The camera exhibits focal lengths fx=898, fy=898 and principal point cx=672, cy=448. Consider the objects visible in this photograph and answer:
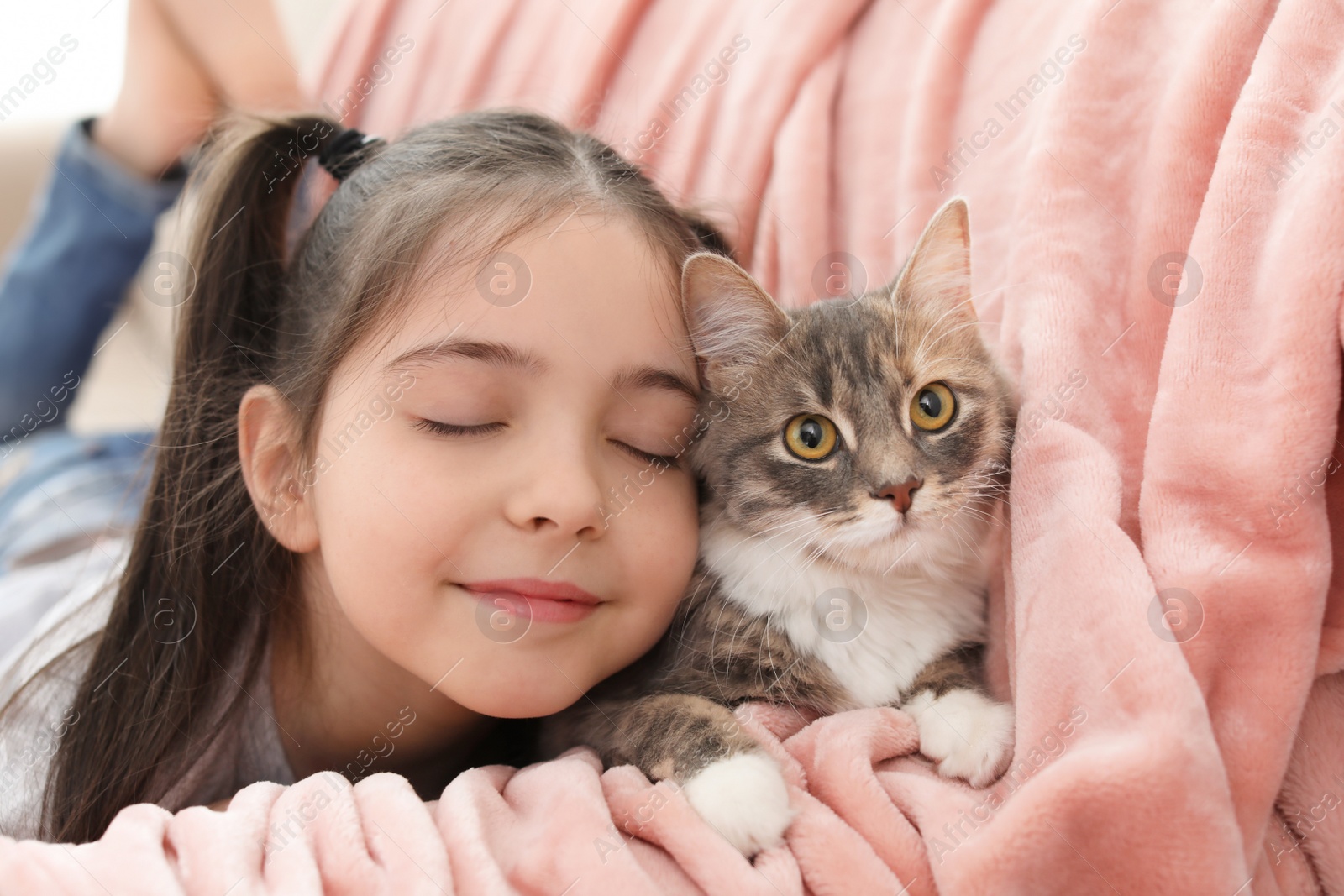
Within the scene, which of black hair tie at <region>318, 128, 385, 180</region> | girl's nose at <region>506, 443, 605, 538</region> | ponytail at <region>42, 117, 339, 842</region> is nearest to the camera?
girl's nose at <region>506, 443, 605, 538</region>

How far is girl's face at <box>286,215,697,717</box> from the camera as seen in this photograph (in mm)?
1168

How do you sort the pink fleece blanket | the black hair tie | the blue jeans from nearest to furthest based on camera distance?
the pink fleece blanket, the black hair tie, the blue jeans

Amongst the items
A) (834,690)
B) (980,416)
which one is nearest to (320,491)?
(834,690)

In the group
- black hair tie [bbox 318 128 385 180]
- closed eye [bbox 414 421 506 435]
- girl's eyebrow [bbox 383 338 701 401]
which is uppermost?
black hair tie [bbox 318 128 385 180]

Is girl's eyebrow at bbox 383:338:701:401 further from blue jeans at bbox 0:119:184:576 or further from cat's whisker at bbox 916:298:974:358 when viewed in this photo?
blue jeans at bbox 0:119:184:576

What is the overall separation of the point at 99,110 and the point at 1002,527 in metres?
2.54

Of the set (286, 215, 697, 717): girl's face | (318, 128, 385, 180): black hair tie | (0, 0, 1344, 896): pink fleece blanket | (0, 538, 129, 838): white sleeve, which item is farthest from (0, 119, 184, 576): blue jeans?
(0, 0, 1344, 896): pink fleece blanket

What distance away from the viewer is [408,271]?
4.15 ft

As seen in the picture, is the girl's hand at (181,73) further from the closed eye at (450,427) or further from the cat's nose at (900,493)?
the cat's nose at (900,493)

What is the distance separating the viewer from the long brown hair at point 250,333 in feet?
4.27

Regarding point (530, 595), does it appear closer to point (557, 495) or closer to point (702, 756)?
point (557, 495)

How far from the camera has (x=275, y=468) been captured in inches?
54.4

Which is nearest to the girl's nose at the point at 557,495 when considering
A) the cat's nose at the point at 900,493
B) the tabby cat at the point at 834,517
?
the tabby cat at the point at 834,517

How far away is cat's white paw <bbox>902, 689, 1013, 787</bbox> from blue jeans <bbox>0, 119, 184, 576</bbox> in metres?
1.95
